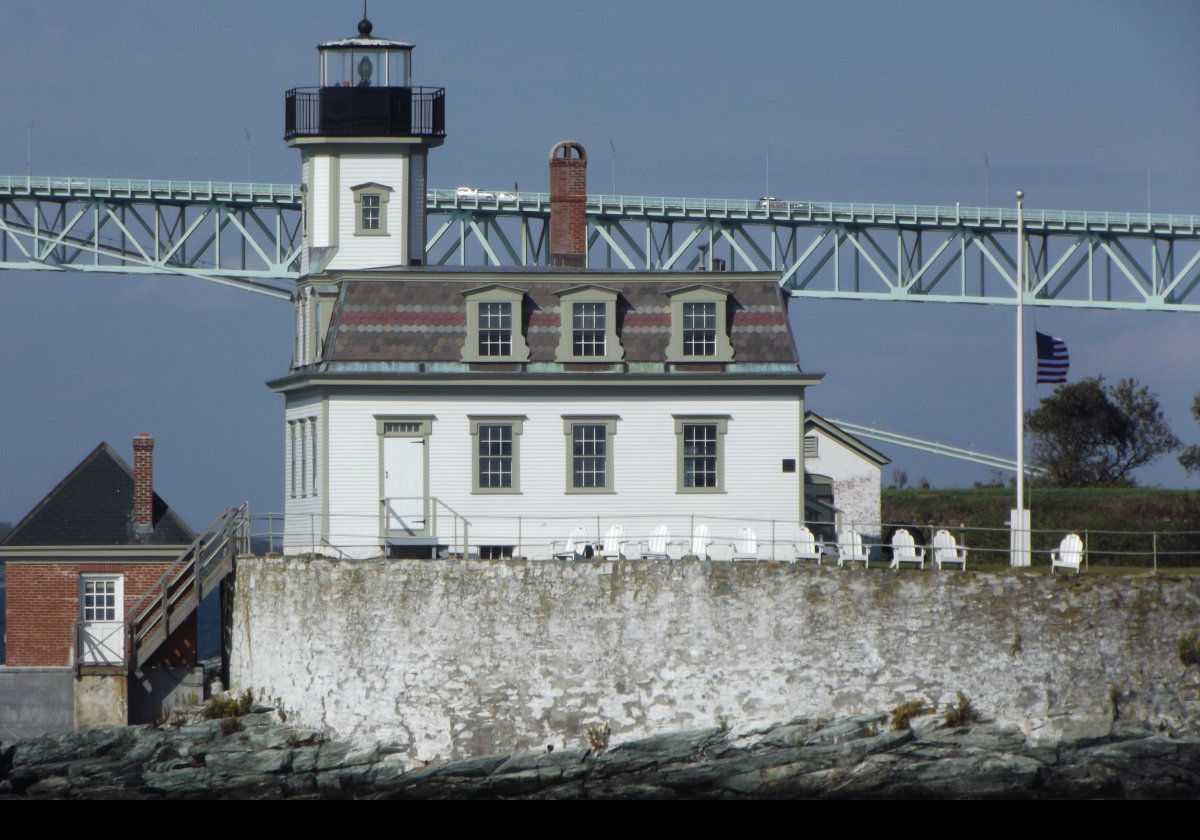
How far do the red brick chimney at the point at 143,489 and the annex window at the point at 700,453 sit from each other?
423 inches

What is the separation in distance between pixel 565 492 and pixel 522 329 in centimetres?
331

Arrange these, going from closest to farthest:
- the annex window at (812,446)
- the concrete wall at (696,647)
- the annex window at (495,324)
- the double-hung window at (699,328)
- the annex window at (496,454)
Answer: the concrete wall at (696,647) < the annex window at (496,454) < the annex window at (495,324) < the double-hung window at (699,328) < the annex window at (812,446)

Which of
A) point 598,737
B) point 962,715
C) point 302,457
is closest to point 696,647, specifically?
point 598,737

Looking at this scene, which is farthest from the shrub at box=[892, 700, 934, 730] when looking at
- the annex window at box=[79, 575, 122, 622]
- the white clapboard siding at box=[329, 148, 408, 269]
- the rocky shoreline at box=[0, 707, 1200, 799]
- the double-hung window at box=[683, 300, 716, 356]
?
the white clapboard siding at box=[329, 148, 408, 269]

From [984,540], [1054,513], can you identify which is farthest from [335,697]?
[1054,513]

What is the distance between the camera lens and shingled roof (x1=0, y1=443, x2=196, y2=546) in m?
33.9

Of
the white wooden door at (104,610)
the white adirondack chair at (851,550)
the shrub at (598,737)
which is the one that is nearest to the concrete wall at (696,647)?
the shrub at (598,737)

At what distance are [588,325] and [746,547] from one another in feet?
17.9

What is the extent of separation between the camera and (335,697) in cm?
2931

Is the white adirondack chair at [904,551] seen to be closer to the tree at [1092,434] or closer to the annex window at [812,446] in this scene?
the annex window at [812,446]

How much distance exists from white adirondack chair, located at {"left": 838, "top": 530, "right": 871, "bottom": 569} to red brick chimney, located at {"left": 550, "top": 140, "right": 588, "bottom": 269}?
395 inches

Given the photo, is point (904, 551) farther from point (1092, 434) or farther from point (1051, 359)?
point (1092, 434)

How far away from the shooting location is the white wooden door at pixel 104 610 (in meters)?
32.2

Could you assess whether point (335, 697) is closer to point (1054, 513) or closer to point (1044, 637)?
point (1044, 637)
